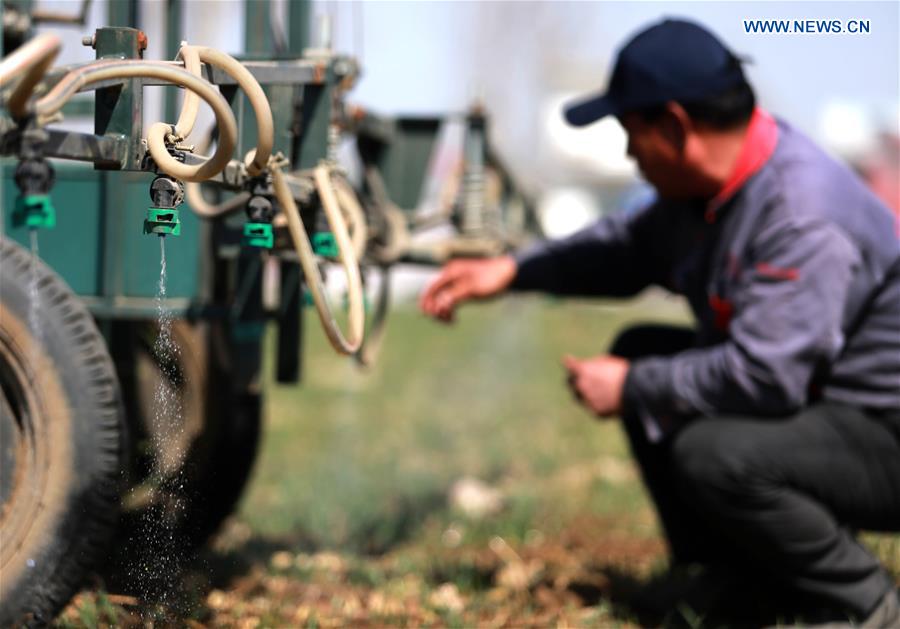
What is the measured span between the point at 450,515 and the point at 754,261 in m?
1.94

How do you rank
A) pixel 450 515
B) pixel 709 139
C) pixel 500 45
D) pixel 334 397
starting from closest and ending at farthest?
pixel 709 139 → pixel 450 515 → pixel 334 397 → pixel 500 45

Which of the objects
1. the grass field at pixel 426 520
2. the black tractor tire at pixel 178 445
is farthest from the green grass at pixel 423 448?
the black tractor tire at pixel 178 445

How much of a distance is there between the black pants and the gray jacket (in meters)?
0.06

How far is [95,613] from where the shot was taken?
2385 mm

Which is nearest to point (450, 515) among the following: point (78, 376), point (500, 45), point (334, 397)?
point (78, 376)

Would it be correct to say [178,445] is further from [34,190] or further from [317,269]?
[34,190]

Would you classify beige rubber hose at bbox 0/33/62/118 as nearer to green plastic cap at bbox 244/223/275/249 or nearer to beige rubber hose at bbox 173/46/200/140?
beige rubber hose at bbox 173/46/200/140

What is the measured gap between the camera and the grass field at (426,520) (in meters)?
2.89

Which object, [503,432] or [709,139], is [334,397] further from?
[709,139]

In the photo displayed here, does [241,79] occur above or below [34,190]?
above

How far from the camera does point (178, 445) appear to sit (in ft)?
7.30

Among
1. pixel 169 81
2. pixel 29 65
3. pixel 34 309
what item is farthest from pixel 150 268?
pixel 29 65

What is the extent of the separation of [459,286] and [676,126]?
846mm

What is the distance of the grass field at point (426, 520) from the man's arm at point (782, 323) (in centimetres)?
66
